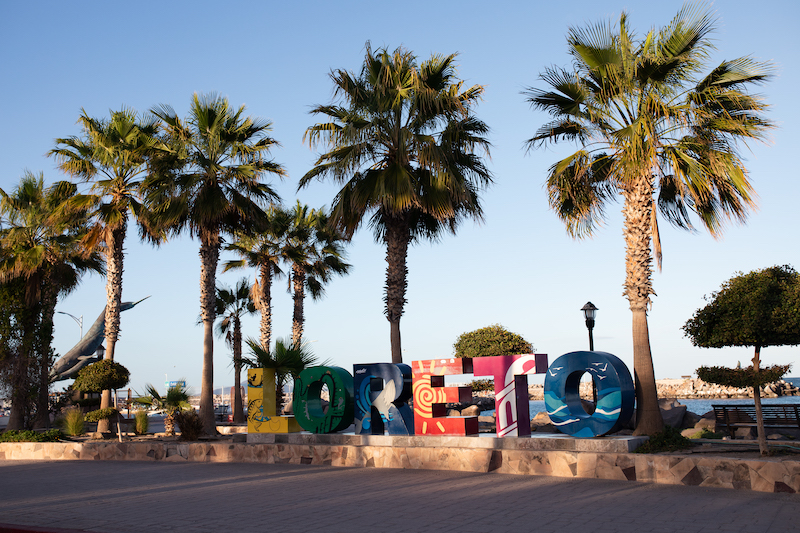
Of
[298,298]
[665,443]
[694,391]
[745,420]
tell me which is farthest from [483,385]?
[694,391]

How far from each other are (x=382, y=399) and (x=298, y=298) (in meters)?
19.0

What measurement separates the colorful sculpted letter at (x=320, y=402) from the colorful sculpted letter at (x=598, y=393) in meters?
5.20

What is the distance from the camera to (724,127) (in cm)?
1373

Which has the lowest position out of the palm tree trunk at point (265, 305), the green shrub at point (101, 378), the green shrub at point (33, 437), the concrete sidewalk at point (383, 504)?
the concrete sidewalk at point (383, 504)

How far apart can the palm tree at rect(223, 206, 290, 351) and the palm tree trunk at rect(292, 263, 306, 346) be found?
34.2 inches

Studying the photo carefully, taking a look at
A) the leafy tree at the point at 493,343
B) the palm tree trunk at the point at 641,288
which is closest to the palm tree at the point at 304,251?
the leafy tree at the point at 493,343

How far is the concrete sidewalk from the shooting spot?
8.04 metres

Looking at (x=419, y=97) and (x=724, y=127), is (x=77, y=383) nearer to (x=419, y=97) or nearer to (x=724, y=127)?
(x=419, y=97)

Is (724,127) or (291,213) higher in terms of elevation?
(291,213)

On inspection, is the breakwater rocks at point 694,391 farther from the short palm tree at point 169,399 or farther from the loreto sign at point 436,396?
the loreto sign at point 436,396

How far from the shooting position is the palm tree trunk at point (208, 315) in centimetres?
2142

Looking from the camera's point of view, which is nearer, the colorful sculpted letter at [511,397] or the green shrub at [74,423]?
the colorful sculpted letter at [511,397]

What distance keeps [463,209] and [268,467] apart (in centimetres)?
895

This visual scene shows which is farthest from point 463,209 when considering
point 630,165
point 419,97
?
point 630,165
